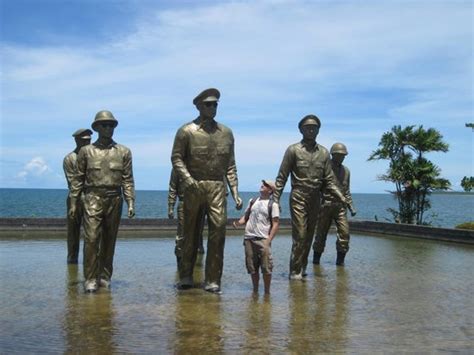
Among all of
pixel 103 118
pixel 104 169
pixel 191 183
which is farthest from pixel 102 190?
pixel 191 183

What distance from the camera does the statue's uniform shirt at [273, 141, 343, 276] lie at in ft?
33.6

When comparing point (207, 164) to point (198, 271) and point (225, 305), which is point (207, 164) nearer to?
point (225, 305)

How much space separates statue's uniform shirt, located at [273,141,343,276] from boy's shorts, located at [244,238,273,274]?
4.95 ft

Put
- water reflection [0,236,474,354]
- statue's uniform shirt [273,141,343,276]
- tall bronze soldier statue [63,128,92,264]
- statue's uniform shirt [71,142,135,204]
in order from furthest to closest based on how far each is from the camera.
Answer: tall bronze soldier statue [63,128,92,264], statue's uniform shirt [273,141,343,276], statue's uniform shirt [71,142,135,204], water reflection [0,236,474,354]

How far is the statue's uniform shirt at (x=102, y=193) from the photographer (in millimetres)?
8789

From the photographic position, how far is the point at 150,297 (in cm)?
823

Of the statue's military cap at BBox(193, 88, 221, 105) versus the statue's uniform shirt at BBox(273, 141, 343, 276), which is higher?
the statue's military cap at BBox(193, 88, 221, 105)

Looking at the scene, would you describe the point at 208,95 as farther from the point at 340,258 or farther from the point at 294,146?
the point at 340,258

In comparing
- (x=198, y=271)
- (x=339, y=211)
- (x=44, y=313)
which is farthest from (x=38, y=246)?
(x=44, y=313)

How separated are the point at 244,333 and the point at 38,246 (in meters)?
10.4

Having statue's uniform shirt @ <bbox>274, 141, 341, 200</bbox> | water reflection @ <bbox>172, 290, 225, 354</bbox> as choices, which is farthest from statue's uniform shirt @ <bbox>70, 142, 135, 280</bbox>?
statue's uniform shirt @ <bbox>274, 141, 341, 200</bbox>

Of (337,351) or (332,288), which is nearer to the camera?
(337,351)

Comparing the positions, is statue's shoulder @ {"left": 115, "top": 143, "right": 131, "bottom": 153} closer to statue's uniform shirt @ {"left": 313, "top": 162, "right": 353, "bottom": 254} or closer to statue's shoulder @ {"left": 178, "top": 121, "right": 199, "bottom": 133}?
statue's shoulder @ {"left": 178, "top": 121, "right": 199, "bottom": 133}

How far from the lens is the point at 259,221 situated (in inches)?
346
